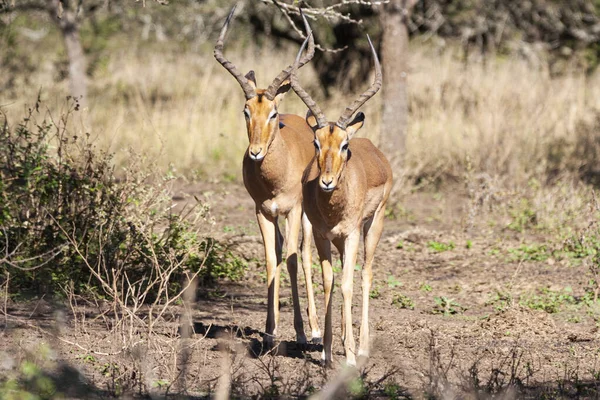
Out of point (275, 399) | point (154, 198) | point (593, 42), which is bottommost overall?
point (275, 399)

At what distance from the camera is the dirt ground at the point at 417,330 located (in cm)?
528

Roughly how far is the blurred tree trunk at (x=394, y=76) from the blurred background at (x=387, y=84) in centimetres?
2

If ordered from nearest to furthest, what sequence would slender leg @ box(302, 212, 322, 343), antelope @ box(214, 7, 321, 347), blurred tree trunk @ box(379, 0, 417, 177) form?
antelope @ box(214, 7, 321, 347), slender leg @ box(302, 212, 322, 343), blurred tree trunk @ box(379, 0, 417, 177)

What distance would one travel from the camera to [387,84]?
12438mm

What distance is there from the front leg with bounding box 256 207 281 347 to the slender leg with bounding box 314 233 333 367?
0.62 meters

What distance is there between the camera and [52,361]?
5324mm

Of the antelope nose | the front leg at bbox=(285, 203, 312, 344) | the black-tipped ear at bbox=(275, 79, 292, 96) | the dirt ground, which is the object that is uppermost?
the black-tipped ear at bbox=(275, 79, 292, 96)

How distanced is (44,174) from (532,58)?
13.9 metres

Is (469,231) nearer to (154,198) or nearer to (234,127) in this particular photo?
(154,198)

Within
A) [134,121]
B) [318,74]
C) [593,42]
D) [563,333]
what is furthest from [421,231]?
[593,42]

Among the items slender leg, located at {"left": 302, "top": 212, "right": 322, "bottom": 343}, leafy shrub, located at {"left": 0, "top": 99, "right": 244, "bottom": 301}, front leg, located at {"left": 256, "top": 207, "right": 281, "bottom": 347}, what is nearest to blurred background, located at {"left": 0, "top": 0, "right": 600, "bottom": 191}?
leafy shrub, located at {"left": 0, "top": 99, "right": 244, "bottom": 301}

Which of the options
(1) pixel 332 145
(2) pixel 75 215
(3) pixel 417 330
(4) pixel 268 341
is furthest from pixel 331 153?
(2) pixel 75 215

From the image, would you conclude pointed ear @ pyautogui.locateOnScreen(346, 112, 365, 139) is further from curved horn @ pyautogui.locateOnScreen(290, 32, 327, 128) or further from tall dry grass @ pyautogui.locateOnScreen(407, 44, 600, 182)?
tall dry grass @ pyautogui.locateOnScreen(407, 44, 600, 182)

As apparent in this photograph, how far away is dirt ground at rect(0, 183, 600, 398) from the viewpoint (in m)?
5.28
